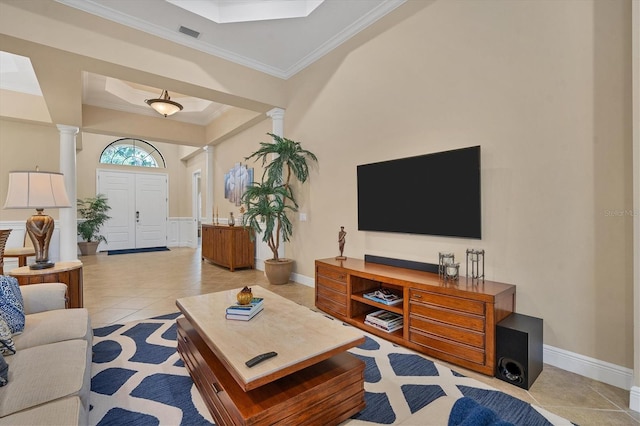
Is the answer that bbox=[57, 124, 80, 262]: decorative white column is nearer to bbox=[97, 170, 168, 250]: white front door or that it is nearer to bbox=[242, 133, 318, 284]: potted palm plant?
bbox=[242, 133, 318, 284]: potted palm plant

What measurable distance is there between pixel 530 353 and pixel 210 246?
222 inches

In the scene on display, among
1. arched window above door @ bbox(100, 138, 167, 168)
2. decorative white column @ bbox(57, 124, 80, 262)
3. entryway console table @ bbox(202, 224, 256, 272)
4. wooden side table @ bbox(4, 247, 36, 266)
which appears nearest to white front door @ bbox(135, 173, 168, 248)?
arched window above door @ bbox(100, 138, 167, 168)

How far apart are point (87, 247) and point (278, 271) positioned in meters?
6.16

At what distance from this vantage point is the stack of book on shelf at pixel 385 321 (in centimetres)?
264

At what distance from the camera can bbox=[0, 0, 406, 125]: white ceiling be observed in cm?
319

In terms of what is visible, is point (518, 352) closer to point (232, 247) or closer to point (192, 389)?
point (192, 389)

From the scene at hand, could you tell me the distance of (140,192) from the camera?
9.02 metres

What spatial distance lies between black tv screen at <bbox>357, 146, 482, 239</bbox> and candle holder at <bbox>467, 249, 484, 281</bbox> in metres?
0.13

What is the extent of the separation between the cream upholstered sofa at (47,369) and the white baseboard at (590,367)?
273cm

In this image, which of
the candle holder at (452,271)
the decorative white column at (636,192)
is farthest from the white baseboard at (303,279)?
the decorative white column at (636,192)


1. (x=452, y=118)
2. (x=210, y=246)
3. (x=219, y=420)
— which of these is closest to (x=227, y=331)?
(x=219, y=420)

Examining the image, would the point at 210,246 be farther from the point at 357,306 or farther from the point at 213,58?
the point at 357,306

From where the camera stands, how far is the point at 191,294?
13.1 ft

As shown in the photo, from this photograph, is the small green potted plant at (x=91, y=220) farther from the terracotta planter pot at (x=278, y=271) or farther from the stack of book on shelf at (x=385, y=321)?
the stack of book on shelf at (x=385, y=321)
